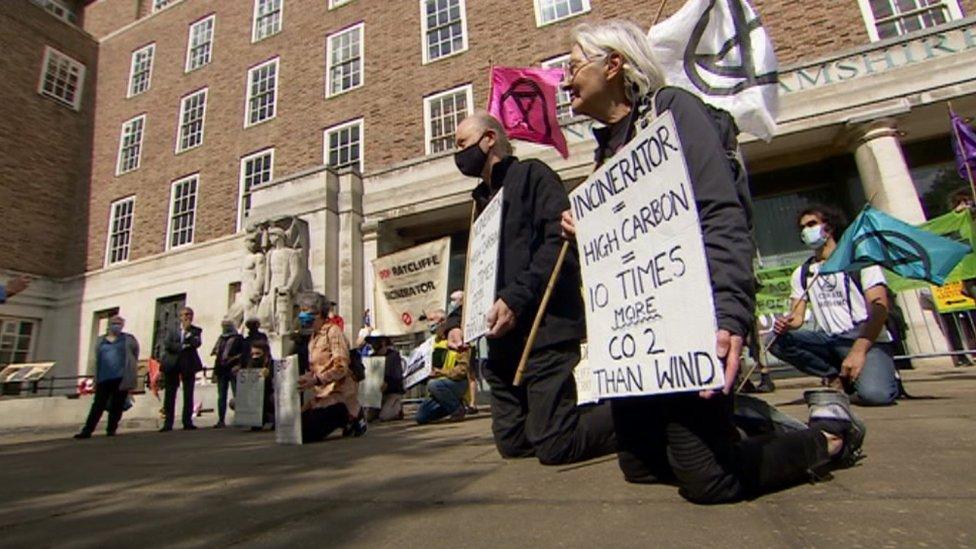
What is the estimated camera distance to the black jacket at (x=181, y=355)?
26.8ft

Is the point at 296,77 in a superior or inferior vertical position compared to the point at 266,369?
superior

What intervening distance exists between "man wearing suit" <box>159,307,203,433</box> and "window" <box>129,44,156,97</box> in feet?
58.1

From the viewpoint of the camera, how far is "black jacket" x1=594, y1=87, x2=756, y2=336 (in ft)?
5.17

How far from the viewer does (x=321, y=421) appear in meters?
4.93

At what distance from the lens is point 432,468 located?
2.80m

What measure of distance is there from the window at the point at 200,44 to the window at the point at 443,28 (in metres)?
9.74

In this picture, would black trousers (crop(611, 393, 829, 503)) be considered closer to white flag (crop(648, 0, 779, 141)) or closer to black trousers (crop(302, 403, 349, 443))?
white flag (crop(648, 0, 779, 141))

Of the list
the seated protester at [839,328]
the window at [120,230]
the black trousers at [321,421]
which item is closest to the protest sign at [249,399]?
the black trousers at [321,421]

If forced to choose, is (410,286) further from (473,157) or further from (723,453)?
(723,453)

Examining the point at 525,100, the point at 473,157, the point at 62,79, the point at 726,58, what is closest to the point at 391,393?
the point at 525,100

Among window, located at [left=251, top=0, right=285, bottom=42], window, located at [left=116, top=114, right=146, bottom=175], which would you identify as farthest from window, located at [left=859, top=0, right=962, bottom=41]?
window, located at [left=116, top=114, right=146, bottom=175]

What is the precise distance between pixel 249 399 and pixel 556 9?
519 inches

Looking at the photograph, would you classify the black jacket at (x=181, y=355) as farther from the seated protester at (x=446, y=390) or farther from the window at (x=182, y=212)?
the window at (x=182, y=212)

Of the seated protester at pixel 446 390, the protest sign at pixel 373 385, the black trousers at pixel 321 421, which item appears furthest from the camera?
the protest sign at pixel 373 385
